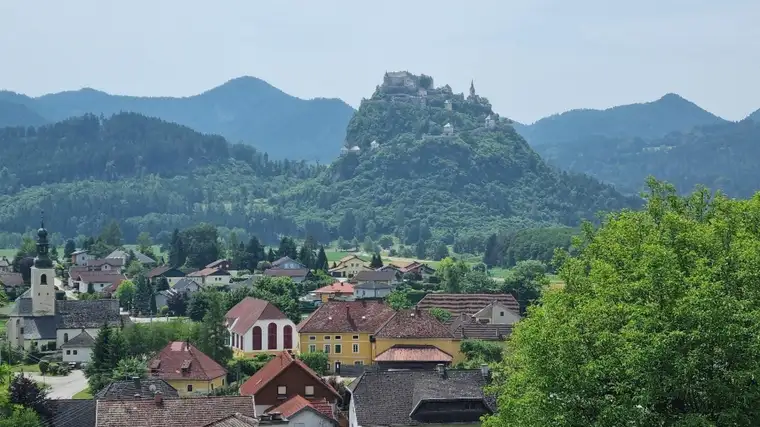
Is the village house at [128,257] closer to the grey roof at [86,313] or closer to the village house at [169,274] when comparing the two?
the village house at [169,274]

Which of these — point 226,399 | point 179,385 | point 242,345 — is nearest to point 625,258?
point 226,399

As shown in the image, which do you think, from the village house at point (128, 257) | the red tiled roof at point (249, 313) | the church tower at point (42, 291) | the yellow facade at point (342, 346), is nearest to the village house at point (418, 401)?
the yellow facade at point (342, 346)

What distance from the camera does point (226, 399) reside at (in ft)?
120

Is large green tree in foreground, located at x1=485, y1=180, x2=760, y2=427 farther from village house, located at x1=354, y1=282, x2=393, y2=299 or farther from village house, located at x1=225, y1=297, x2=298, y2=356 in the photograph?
village house, located at x1=354, y1=282, x2=393, y2=299

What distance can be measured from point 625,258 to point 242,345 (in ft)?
149

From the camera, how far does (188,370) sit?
54.8m

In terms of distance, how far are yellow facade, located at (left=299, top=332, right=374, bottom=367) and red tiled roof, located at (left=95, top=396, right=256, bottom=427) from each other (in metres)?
27.5

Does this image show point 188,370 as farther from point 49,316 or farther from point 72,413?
point 49,316

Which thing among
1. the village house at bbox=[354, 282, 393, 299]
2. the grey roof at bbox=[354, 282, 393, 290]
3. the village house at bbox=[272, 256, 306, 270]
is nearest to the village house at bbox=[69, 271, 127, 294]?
the village house at bbox=[272, 256, 306, 270]

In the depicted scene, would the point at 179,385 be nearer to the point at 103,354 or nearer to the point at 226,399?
the point at 103,354

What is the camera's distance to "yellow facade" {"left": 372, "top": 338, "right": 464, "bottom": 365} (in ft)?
200

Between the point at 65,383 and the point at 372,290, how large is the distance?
157 ft

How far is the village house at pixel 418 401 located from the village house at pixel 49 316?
34829mm

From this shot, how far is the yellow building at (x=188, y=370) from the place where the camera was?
54.0 m
